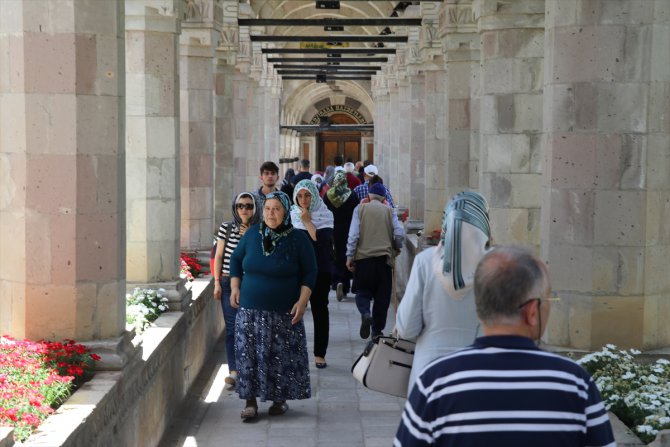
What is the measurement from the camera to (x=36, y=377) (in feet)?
19.0

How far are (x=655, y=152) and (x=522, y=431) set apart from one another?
4573mm

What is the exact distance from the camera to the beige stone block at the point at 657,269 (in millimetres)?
7109

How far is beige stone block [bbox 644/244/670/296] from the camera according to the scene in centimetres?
711

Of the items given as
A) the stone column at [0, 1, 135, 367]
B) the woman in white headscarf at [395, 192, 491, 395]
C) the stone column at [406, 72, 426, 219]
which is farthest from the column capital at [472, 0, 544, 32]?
the stone column at [406, 72, 426, 219]

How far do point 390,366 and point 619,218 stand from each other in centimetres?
279

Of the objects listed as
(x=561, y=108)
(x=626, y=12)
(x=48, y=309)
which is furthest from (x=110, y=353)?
(x=626, y=12)

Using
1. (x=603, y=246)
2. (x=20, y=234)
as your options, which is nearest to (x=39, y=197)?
(x=20, y=234)

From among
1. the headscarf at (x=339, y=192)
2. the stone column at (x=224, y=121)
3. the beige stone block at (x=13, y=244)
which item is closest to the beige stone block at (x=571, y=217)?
the beige stone block at (x=13, y=244)

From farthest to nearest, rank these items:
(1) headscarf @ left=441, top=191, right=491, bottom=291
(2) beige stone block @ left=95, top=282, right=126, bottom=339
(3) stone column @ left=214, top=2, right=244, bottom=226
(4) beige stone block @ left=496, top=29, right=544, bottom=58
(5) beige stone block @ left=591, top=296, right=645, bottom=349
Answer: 1. (3) stone column @ left=214, top=2, right=244, bottom=226
2. (4) beige stone block @ left=496, top=29, right=544, bottom=58
3. (5) beige stone block @ left=591, top=296, right=645, bottom=349
4. (2) beige stone block @ left=95, top=282, right=126, bottom=339
5. (1) headscarf @ left=441, top=191, right=491, bottom=291

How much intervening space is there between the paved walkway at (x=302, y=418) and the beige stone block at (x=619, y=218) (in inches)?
87.8

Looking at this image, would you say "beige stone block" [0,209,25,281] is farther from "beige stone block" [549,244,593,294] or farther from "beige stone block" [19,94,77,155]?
"beige stone block" [549,244,593,294]

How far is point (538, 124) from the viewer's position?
1054cm

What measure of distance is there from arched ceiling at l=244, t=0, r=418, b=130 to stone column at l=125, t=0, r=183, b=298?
13766 mm

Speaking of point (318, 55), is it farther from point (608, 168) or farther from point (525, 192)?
point (608, 168)
